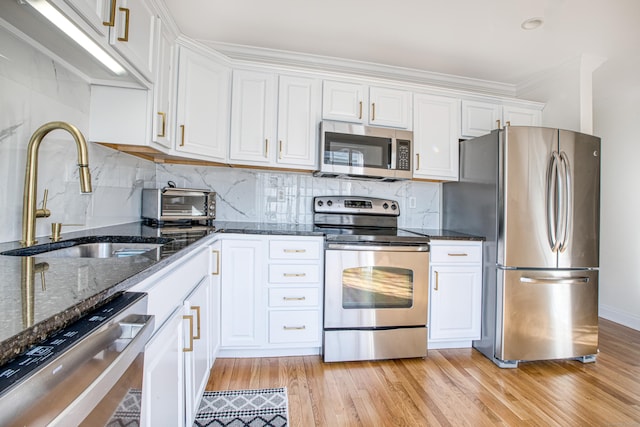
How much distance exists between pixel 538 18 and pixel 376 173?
59.9 inches

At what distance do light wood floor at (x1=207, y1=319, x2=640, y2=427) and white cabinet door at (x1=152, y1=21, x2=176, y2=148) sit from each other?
154 cm

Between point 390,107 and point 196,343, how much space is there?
2.21 meters

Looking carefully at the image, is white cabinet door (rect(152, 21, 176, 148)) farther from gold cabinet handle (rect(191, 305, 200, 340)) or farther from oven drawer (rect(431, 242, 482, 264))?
oven drawer (rect(431, 242, 482, 264))

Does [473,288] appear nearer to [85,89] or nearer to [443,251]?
[443,251]

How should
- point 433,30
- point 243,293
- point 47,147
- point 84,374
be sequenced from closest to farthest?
point 84,374 → point 47,147 → point 243,293 → point 433,30

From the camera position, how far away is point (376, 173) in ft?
7.93

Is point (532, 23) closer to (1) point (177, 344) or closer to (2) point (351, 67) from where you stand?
(2) point (351, 67)

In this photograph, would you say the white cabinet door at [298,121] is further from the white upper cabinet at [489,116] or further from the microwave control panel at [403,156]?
the white upper cabinet at [489,116]

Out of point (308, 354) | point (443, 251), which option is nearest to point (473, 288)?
point (443, 251)

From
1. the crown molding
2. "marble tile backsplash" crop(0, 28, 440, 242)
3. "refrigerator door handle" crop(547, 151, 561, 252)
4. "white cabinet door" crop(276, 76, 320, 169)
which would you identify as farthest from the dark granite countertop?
"refrigerator door handle" crop(547, 151, 561, 252)

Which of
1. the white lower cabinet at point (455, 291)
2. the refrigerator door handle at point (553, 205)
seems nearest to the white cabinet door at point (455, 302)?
the white lower cabinet at point (455, 291)

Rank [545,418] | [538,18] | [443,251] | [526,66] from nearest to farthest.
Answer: [545,418], [538,18], [443,251], [526,66]

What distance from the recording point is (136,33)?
144 cm

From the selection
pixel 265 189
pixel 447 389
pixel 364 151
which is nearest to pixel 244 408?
pixel 447 389
